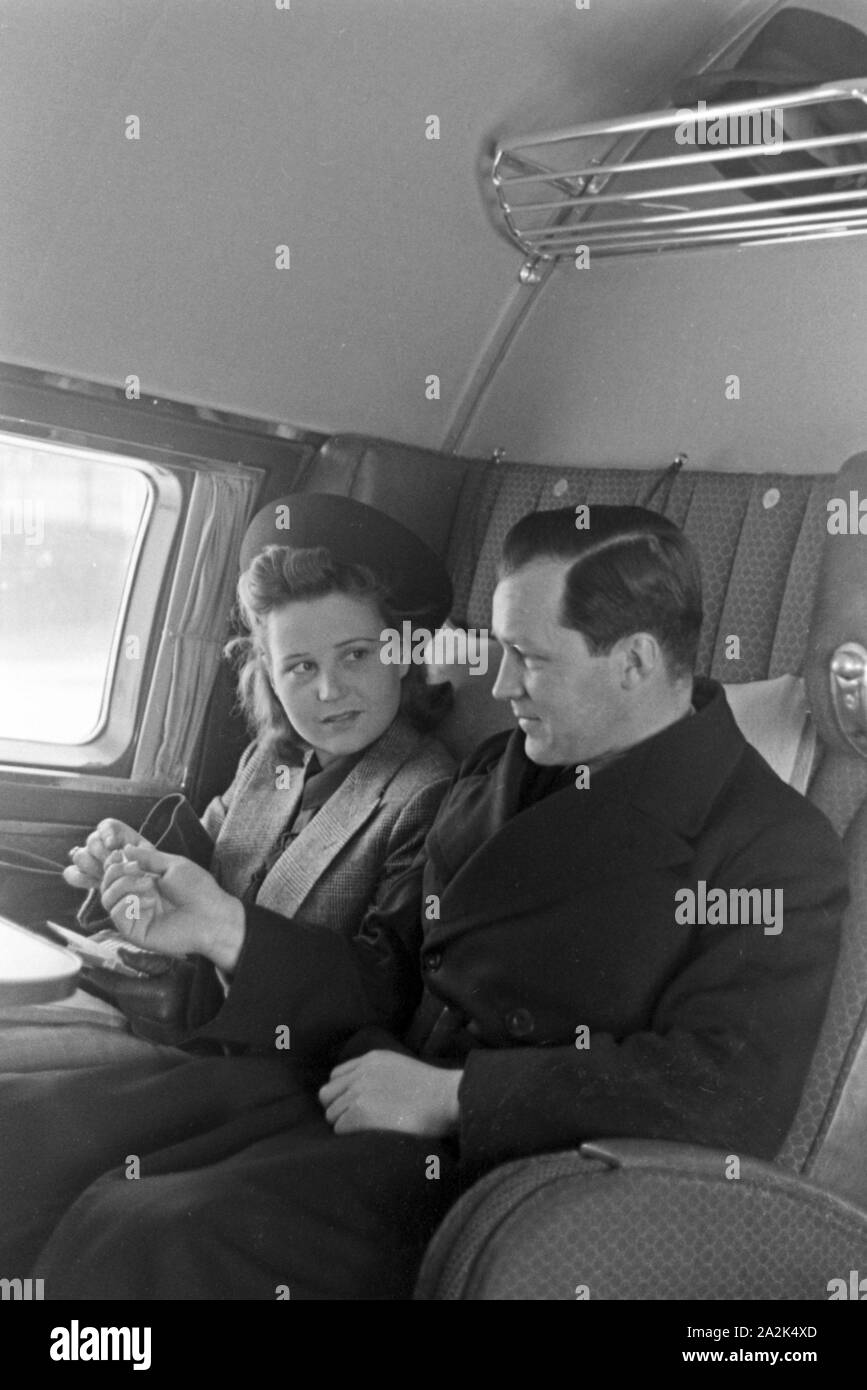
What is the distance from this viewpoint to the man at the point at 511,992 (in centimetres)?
127

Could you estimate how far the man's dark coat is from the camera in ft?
4.14

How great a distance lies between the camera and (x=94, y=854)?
1.39 metres

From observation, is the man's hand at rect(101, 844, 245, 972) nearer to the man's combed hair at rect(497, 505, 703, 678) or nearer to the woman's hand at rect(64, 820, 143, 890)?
the woman's hand at rect(64, 820, 143, 890)

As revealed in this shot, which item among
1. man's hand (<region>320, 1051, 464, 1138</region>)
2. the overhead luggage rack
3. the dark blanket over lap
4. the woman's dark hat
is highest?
the overhead luggage rack

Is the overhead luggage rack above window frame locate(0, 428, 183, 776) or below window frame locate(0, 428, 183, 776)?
above

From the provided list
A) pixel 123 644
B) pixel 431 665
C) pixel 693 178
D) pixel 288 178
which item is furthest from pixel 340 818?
pixel 693 178

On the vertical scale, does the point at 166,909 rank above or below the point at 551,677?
below

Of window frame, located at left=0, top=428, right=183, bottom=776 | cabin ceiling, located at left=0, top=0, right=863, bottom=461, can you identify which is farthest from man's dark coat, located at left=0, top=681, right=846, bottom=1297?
cabin ceiling, located at left=0, top=0, right=863, bottom=461

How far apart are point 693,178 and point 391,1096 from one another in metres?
1.02

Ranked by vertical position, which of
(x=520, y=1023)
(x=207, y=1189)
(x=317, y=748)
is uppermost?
(x=317, y=748)

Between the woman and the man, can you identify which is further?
the woman

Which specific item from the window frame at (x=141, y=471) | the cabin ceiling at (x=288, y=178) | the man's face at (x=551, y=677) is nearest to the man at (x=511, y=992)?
the man's face at (x=551, y=677)

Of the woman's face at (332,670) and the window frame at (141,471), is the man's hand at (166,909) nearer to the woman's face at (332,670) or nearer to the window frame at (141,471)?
the window frame at (141,471)

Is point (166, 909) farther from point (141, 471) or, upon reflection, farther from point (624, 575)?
point (624, 575)
